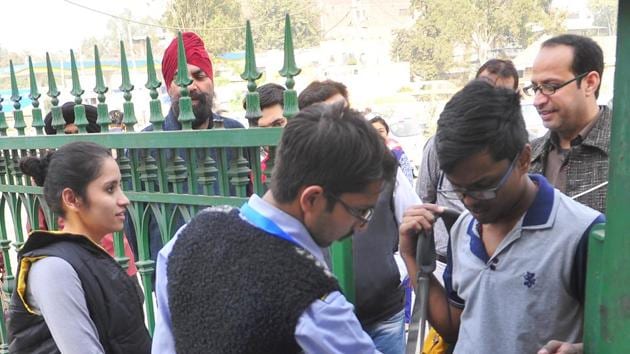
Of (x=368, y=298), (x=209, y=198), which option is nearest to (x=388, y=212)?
(x=368, y=298)

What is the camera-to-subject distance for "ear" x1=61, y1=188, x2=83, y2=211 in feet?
7.16

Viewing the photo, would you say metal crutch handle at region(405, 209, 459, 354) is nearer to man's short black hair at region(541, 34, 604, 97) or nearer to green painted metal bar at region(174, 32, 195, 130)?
green painted metal bar at region(174, 32, 195, 130)

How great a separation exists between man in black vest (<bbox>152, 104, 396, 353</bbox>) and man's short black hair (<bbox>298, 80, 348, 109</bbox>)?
1258mm

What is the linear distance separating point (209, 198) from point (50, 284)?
0.57 meters

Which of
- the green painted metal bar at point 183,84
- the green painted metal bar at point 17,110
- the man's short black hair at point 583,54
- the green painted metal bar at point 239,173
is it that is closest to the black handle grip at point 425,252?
the green painted metal bar at point 239,173

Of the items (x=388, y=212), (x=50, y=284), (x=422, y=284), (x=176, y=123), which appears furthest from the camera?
(x=176, y=123)

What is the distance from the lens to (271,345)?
Answer: 1211 millimetres

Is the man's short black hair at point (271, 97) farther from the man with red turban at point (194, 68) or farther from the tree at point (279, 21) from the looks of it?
the tree at point (279, 21)

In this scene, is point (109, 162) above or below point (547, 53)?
below

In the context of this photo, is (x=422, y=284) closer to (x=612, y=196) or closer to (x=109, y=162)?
(x=612, y=196)

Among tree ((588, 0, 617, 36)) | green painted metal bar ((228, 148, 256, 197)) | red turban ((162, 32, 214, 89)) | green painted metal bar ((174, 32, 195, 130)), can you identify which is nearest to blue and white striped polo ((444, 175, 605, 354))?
green painted metal bar ((228, 148, 256, 197))

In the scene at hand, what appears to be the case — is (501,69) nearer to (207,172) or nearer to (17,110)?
(207,172)

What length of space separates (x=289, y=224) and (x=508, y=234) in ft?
1.79

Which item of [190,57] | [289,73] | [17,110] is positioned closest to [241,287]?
[289,73]
